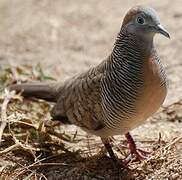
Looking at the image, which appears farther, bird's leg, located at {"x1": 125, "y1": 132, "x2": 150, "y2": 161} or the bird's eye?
bird's leg, located at {"x1": 125, "y1": 132, "x2": 150, "y2": 161}

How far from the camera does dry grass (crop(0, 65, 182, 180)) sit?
13.9 feet

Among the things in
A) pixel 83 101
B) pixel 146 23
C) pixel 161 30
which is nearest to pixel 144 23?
pixel 146 23

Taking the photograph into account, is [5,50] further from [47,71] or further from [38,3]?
[38,3]

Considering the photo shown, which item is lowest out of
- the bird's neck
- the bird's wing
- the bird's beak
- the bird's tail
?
the bird's tail

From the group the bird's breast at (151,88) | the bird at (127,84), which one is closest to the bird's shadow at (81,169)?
the bird at (127,84)

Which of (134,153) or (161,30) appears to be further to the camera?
(134,153)

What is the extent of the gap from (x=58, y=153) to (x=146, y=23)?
138 cm

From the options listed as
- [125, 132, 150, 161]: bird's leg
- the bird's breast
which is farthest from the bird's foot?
the bird's breast

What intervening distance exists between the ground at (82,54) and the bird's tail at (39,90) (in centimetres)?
14

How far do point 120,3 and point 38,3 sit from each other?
1254mm

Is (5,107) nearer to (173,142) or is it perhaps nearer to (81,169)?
(81,169)

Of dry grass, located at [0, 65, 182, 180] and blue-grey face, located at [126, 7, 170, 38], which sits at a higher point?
blue-grey face, located at [126, 7, 170, 38]

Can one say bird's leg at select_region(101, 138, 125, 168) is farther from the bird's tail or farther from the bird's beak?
the bird's beak

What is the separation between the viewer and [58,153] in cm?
460
